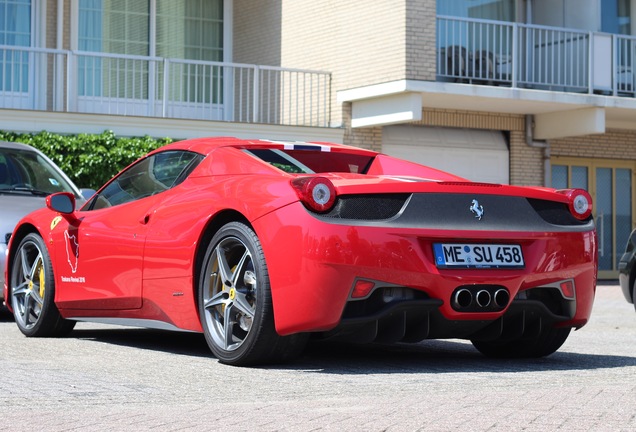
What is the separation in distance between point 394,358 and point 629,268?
5665mm

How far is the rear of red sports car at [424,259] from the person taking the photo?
21.0 ft

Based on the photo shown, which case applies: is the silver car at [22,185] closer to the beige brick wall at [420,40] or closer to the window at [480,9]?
the beige brick wall at [420,40]

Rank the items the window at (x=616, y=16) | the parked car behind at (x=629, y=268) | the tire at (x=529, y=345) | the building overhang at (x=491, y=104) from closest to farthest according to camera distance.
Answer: the tire at (x=529, y=345)
the parked car behind at (x=629, y=268)
the building overhang at (x=491, y=104)
the window at (x=616, y=16)

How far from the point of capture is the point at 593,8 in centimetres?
2366

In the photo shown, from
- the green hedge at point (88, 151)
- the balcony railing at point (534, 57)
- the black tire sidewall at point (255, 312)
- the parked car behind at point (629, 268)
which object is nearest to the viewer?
the black tire sidewall at point (255, 312)

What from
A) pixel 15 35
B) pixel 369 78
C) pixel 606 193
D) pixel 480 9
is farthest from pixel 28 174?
pixel 606 193

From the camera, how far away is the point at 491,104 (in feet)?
74.1

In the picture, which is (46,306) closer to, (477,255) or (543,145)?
(477,255)

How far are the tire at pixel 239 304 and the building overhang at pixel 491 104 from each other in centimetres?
1408

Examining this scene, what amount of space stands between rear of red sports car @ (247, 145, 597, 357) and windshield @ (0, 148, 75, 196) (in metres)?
5.42

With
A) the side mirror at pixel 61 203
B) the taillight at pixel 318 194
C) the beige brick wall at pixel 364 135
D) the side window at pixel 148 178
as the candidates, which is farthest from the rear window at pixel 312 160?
the beige brick wall at pixel 364 135

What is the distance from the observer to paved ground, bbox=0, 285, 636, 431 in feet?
16.3

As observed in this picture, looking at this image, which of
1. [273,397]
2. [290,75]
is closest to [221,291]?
[273,397]

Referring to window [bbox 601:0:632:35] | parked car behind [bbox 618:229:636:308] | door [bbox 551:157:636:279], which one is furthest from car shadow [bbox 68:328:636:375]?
window [bbox 601:0:632:35]
